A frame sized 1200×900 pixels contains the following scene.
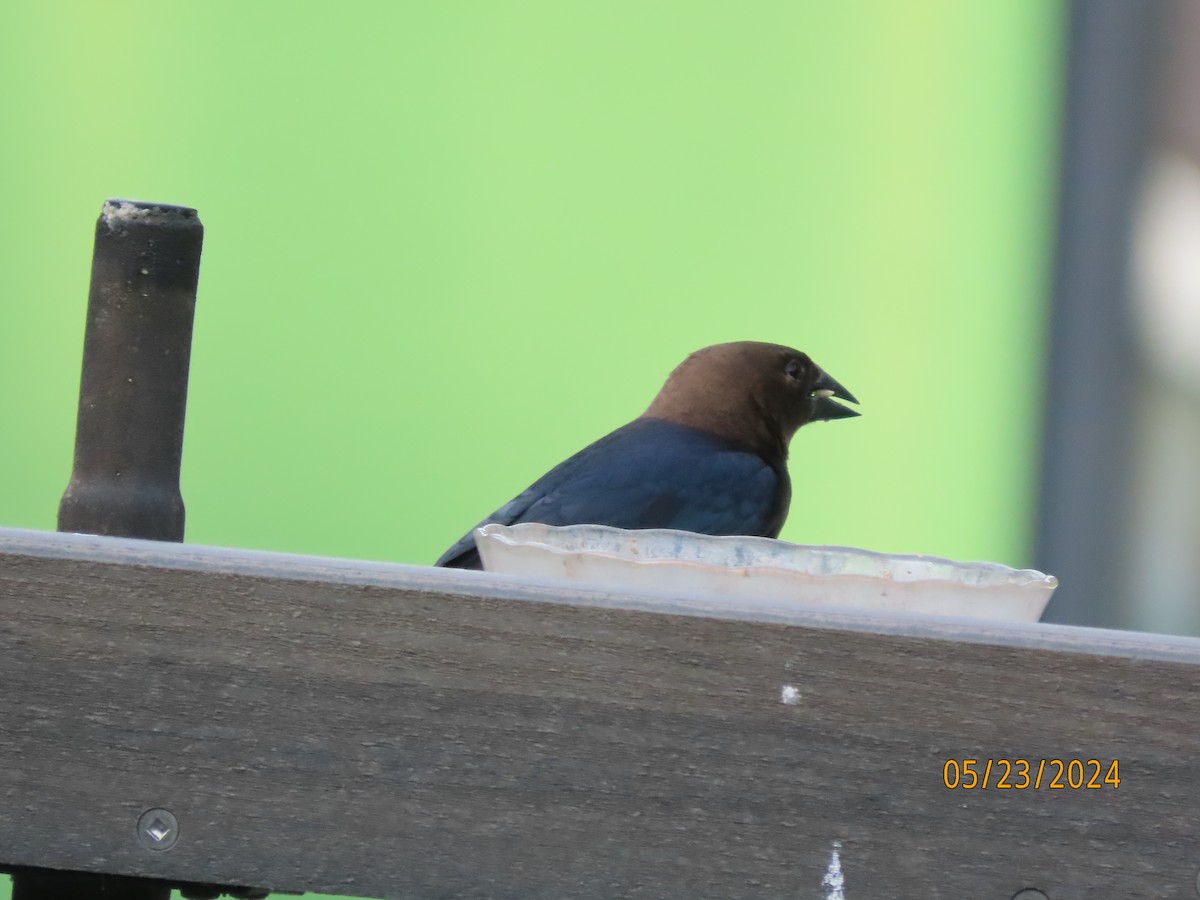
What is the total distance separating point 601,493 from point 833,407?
20.7 inches

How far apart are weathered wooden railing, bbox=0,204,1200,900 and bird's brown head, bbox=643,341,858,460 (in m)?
1.80

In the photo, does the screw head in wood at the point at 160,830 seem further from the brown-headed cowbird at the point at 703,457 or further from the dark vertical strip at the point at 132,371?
the brown-headed cowbird at the point at 703,457

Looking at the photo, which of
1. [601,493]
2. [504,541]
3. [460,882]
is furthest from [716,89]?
[460,882]

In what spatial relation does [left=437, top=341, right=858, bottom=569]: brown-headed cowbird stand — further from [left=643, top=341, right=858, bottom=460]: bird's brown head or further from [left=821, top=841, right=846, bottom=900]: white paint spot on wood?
[left=821, top=841, right=846, bottom=900]: white paint spot on wood

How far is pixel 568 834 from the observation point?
0.54 metres

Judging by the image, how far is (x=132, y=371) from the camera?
29.7 inches

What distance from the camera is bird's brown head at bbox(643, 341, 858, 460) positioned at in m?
2.37

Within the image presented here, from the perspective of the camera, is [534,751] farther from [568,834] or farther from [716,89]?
[716,89]

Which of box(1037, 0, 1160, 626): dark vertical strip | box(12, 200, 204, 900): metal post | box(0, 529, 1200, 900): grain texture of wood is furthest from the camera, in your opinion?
box(1037, 0, 1160, 626): dark vertical strip

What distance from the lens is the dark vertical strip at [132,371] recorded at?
2.45 feet

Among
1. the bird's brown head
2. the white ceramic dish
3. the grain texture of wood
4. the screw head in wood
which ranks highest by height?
the bird's brown head
